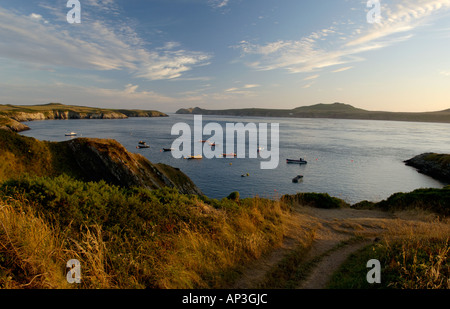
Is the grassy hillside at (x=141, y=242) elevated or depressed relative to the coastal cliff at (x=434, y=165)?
elevated

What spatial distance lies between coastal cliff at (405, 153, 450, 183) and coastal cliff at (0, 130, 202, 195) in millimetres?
74391

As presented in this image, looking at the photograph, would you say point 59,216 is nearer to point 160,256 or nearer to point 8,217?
point 8,217

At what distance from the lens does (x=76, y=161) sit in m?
28.9

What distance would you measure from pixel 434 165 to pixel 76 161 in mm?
89089

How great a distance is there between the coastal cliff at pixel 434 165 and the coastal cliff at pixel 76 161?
74391 millimetres

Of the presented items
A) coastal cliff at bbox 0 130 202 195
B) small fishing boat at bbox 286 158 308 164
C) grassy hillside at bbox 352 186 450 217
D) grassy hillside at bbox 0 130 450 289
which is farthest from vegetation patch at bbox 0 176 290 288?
small fishing boat at bbox 286 158 308 164

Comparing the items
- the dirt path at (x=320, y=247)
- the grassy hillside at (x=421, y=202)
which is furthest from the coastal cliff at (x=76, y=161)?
the grassy hillside at (x=421, y=202)

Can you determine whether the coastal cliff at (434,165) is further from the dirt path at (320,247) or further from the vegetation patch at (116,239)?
the vegetation patch at (116,239)

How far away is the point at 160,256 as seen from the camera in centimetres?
681

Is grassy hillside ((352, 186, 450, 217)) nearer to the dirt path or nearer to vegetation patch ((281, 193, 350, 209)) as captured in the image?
vegetation patch ((281, 193, 350, 209))

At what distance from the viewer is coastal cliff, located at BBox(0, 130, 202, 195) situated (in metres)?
25.3

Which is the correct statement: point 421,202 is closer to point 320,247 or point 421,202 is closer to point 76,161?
point 320,247

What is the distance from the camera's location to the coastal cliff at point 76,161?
25.3 metres
